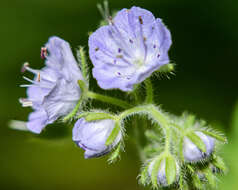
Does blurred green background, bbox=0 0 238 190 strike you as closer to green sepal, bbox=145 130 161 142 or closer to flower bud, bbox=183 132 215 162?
green sepal, bbox=145 130 161 142

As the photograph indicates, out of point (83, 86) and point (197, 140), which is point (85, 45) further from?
point (197, 140)

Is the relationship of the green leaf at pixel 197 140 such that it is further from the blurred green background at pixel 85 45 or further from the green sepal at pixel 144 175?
the blurred green background at pixel 85 45

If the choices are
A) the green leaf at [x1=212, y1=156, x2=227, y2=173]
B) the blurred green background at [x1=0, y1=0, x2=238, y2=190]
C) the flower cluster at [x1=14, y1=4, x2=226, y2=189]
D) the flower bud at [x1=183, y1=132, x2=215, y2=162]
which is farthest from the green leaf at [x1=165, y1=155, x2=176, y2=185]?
the blurred green background at [x1=0, y1=0, x2=238, y2=190]

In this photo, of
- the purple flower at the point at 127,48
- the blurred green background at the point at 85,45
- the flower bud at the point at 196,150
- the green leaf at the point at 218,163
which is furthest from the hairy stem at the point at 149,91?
the blurred green background at the point at 85,45

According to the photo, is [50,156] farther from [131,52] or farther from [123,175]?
[131,52]

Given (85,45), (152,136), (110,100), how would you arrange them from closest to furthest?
(110,100) < (152,136) < (85,45)

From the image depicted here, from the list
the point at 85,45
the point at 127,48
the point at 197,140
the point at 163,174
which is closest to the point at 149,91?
the point at 127,48

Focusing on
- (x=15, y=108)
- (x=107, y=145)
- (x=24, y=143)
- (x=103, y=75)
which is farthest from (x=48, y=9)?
(x=107, y=145)
